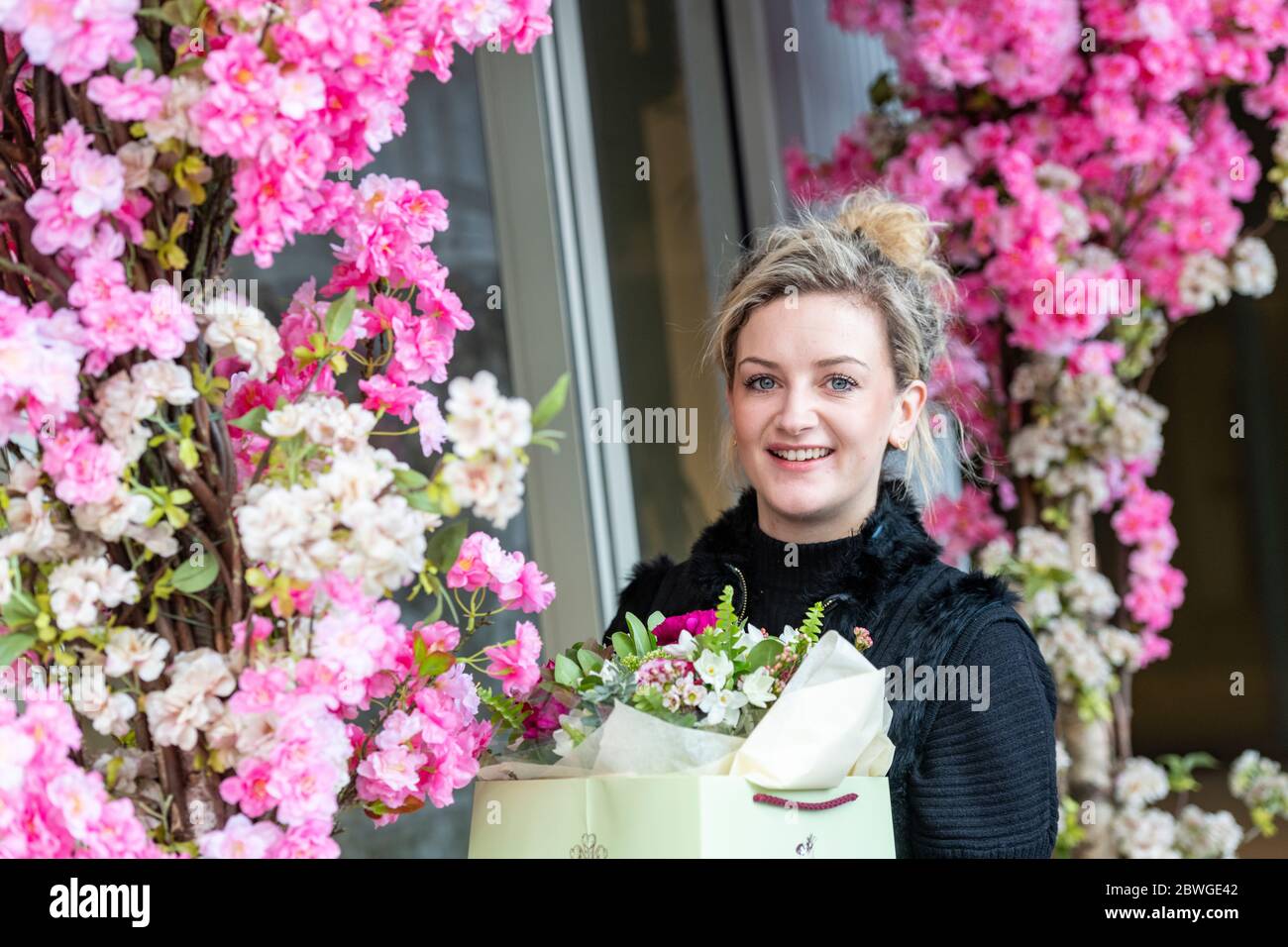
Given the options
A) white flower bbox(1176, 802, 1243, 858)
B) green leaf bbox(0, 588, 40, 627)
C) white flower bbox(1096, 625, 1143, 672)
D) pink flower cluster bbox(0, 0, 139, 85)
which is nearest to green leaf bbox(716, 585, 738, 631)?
green leaf bbox(0, 588, 40, 627)

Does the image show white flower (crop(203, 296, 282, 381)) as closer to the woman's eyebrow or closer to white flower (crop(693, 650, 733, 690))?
white flower (crop(693, 650, 733, 690))

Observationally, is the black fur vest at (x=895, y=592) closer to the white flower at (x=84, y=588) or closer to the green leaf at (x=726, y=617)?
the green leaf at (x=726, y=617)

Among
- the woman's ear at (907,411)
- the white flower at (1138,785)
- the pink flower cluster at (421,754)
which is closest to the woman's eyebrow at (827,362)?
the woman's ear at (907,411)

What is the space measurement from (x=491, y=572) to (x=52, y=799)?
1.30ft

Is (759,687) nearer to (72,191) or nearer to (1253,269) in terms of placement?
(72,191)

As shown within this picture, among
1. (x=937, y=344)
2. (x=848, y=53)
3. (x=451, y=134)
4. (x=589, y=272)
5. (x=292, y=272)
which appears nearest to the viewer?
(x=937, y=344)

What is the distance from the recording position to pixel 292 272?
2713mm

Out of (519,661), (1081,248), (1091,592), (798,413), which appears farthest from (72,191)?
(1091,592)

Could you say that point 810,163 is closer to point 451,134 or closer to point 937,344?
point 451,134

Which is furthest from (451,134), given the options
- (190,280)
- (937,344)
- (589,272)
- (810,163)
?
(190,280)

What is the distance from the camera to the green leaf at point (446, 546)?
3.29 feet

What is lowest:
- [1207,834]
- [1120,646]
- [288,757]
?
[1207,834]

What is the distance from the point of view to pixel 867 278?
165 cm
